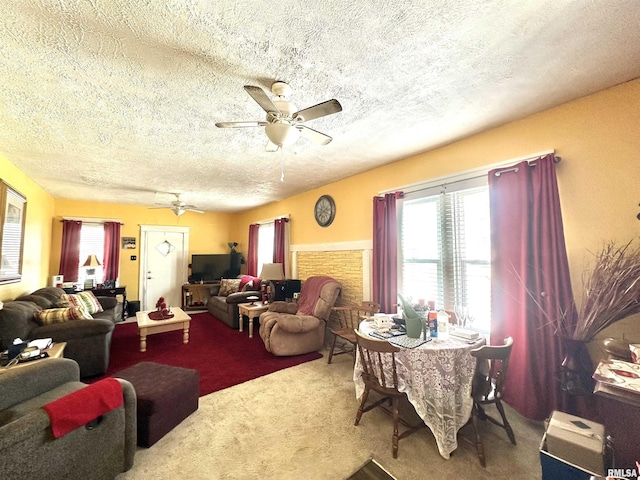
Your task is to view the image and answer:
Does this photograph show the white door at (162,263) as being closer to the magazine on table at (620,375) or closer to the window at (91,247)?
the window at (91,247)

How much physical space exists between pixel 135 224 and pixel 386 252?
606 cm

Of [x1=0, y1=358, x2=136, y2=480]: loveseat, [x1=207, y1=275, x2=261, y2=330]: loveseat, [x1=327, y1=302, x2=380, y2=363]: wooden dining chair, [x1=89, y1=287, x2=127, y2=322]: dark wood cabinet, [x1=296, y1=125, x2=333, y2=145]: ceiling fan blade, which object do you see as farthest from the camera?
[x1=89, y1=287, x2=127, y2=322]: dark wood cabinet

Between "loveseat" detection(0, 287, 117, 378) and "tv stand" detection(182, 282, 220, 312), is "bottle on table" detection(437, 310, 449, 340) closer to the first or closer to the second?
"loveseat" detection(0, 287, 117, 378)

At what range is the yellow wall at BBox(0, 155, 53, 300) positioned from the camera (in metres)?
3.36

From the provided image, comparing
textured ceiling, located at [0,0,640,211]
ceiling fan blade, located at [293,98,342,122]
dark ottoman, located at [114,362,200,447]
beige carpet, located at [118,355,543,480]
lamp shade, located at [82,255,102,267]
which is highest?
textured ceiling, located at [0,0,640,211]

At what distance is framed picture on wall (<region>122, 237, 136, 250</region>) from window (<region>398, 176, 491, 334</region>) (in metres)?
6.19

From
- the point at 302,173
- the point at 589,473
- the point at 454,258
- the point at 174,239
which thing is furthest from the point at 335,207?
the point at 174,239

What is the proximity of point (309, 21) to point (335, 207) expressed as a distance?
3088mm

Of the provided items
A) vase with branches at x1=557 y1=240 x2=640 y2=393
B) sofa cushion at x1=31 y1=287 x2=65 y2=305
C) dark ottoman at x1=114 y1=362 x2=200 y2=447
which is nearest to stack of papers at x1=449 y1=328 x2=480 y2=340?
vase with branches at x1=557 y1=240 x2=640 y2=393

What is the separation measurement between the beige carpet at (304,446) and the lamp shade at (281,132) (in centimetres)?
221

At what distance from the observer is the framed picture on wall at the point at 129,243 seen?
20.4ft

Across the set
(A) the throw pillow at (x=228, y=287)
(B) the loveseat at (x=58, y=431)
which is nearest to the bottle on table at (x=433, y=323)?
(B) the loveseat at (x=58, y=431)

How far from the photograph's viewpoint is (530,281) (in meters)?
2.19

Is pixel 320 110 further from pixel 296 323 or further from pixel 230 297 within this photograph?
pixel 230 297
